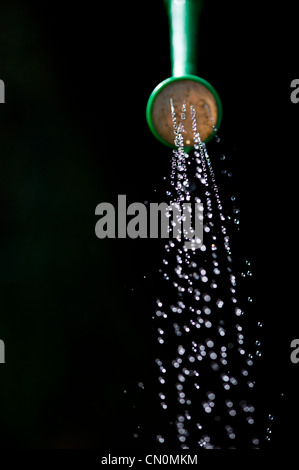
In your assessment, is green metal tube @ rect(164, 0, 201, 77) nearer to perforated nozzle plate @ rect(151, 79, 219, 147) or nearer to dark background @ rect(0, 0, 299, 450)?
perforated nozzle plate @ rect(151, 79, 219, 147)

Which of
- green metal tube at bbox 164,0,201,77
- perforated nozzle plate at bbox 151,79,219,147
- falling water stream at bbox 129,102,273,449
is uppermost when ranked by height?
green metal tube at bbox 164,0,201,77

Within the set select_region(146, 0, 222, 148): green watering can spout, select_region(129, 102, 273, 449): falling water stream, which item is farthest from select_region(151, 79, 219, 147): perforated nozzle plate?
select_region(129, 102, 273, 449): falling water stream

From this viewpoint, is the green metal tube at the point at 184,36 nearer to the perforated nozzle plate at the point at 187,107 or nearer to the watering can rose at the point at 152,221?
the perforated nozzle plate at the point at 187,107

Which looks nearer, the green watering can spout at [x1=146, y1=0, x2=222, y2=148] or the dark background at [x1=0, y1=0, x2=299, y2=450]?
the green watering can spout at [x1=146, y1=0, x2=222, y2=148]

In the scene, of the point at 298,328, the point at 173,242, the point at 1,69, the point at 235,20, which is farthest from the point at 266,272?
the point at 1,69

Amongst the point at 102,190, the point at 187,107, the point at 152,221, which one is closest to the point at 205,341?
the point at 152,221

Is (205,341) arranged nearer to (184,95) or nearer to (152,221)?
(152,221)

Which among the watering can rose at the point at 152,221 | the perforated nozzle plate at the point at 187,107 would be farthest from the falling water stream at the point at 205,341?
the perforated nozzle plate at the point at 187,107
